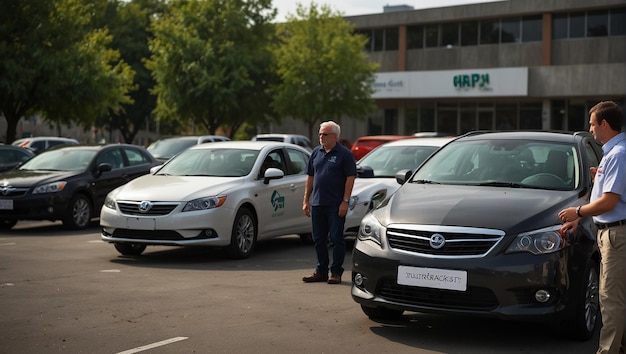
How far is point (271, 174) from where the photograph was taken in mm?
Result: 12414

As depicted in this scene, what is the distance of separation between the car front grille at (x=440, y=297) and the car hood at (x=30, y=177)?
9738 millimetres

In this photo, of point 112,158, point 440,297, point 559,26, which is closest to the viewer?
point 440,297

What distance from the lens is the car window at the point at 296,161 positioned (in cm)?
1366

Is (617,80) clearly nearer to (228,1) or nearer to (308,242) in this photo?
(228,1)

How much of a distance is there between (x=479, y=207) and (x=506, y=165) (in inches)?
44.5

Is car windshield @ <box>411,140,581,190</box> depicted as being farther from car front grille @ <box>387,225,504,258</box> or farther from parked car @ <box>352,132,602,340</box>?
car front grille @ <box>387,225,504,258</box>

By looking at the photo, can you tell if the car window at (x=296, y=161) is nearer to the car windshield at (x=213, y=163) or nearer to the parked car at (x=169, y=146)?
the car windshield at (x=213, y=163)

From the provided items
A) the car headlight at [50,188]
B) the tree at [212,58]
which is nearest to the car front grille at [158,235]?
the car headlight at [50,188]

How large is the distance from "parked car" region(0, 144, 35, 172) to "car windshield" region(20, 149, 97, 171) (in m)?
3.31

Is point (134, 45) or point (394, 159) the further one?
point (134, 45)

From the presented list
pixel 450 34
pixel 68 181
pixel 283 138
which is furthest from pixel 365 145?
pixel 450 34

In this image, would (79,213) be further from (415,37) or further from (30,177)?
(415,37)

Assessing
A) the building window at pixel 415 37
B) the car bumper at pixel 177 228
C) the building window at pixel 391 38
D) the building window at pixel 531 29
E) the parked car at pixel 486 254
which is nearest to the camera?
the parked car at pixel 486 254

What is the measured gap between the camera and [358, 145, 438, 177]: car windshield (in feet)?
45.8
